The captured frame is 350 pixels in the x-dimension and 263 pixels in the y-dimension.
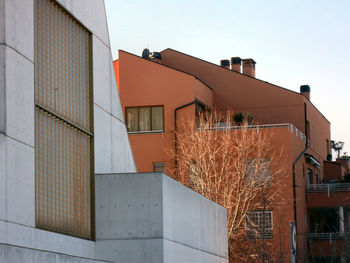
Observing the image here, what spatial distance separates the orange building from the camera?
45625mm

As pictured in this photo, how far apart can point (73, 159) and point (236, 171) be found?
27250 millimetres

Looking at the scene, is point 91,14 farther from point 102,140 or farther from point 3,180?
point 3,180

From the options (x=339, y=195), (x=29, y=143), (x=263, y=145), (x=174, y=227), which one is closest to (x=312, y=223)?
(x=339, y=195)

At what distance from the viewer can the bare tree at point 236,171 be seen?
4166 centimetres

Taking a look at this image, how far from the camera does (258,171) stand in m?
43.4

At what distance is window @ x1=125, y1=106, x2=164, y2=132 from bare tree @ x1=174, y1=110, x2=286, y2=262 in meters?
2.01

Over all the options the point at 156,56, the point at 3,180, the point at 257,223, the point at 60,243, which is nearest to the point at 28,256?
the point at 3,180

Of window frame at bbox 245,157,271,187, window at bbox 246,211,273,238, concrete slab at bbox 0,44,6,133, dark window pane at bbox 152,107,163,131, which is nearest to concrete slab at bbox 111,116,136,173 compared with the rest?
concrete slab at bbox 0,44,6,133

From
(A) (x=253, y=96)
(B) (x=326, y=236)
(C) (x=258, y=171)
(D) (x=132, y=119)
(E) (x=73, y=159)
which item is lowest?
(B) (x=326, y=236)

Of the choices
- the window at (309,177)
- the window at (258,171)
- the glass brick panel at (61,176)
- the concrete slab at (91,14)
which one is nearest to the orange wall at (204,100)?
the window at (309,177)

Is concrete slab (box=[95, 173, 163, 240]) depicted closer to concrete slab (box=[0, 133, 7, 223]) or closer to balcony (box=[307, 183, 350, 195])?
concrete slab (box=[0, 133, 7, 223])

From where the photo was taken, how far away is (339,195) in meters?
48.2

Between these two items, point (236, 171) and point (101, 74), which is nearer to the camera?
point (101, 74)

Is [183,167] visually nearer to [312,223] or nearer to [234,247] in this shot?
[234,247]
